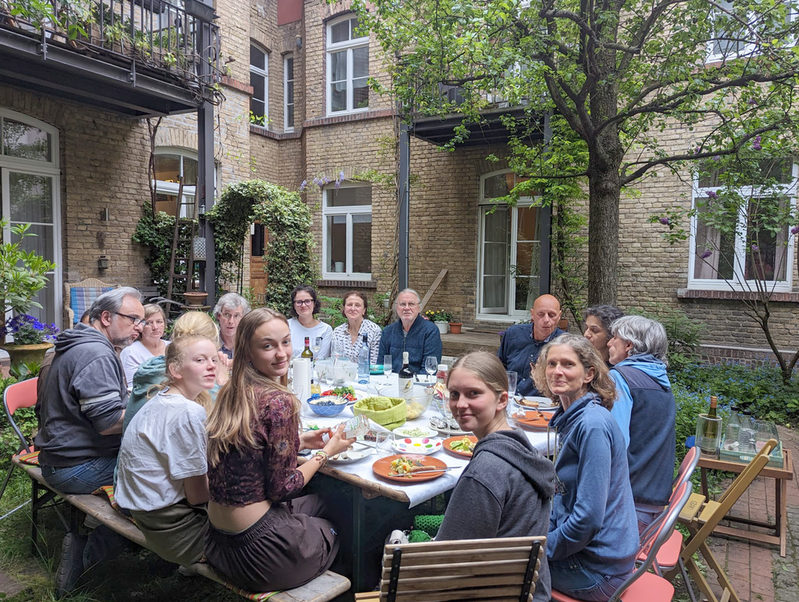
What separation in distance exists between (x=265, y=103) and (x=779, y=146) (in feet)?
35.0

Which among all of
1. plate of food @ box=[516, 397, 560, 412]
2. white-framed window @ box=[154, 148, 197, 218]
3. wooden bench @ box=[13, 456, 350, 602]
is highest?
white-framed window @ box=[154, 148, 197, 218]

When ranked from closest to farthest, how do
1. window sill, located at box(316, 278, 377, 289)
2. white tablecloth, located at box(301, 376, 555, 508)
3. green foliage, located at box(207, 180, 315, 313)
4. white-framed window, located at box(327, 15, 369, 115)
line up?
white tablecloth, located at box(301, 376, 555, 508), green foliage, located at box(207, 180, 315, 313), window sill, located at box(316, 278, 377, 289), white-framed window, located at box(327, 15, 369, 115)

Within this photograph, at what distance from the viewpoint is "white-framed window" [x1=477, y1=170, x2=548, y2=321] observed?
10.2 meters

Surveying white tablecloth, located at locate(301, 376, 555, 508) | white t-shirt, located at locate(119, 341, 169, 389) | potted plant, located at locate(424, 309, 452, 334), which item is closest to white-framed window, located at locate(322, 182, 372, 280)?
potted plant, located at locate(424, 309, 452, 334)

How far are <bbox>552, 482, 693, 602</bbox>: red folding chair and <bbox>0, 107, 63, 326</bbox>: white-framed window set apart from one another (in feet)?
27.5

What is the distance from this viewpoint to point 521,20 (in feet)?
16.7

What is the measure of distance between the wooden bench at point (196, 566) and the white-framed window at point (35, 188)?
5470 mm

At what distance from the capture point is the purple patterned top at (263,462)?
1.97 meters

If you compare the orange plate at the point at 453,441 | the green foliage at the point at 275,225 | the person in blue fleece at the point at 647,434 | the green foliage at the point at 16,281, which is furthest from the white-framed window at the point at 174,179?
the person in blue fleece at the point at 647,434

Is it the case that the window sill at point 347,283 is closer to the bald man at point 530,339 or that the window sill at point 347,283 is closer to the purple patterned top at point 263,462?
the bald man at point 530,339

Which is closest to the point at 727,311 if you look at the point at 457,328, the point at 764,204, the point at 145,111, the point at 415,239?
the point at 764,204

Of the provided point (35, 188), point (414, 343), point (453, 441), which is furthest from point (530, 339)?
point (35, 188)

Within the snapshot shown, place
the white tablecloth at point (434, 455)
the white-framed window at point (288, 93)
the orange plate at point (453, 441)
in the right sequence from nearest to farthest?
the white tablecloth at point (434, 455) → the orange plate at point (453, 441) → the white-framed window at point (288, 93)

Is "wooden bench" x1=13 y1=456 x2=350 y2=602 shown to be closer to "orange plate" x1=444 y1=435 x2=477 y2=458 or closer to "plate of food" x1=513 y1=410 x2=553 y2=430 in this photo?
"orange plate" x1=444 y1=435 x2=477 y2=458
